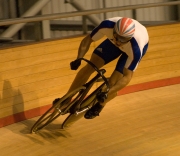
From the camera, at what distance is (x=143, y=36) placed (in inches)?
246

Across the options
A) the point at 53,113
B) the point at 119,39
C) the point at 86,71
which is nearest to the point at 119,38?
the point at 119,39

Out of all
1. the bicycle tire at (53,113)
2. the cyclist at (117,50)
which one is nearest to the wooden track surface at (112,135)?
the bicycle tire at (53,113)

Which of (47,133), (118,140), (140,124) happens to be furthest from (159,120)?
(47,133)

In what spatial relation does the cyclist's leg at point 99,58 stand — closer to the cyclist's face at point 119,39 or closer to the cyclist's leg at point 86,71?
the cyclist's leg at point 86,71

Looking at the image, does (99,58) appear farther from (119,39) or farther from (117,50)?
(119,39)

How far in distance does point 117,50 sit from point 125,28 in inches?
33.4

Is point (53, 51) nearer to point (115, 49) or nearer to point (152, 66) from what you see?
point (115, 49)

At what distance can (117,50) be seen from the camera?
6691 millimetres

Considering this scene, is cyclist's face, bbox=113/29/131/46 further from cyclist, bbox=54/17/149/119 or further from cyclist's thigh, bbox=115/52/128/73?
cyclist's thigh, bbox=115/52/128/73

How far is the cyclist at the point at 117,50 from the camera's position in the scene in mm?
5941

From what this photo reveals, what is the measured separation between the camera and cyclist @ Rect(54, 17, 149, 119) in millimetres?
5941

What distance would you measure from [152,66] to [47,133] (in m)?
2.90

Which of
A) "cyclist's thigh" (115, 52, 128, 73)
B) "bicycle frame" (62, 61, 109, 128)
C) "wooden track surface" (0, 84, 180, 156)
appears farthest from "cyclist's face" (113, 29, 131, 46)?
"wooden track surface" (0, 84, 180, 156)

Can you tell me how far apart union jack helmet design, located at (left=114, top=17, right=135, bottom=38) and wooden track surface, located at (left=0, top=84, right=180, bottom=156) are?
4.74 ft
